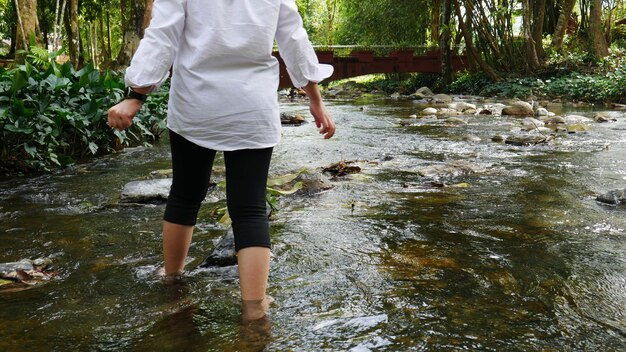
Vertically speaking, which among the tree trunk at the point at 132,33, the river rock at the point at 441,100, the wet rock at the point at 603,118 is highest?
the tree trunk at the point at 132,33

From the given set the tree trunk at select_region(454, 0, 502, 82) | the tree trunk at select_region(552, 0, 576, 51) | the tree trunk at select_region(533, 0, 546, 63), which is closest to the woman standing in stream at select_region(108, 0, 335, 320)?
the tree trunk at select_region(454, 0, 502, 82)

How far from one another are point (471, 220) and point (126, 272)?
6.79 feet

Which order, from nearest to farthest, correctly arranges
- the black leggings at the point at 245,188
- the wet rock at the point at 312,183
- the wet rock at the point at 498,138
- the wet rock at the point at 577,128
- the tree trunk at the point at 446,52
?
the black leggings at the point at 245,188, the wet rock at the point at 312,183, the wet rock at the point at 498,138, the wet rock at the point at 577,128, the tree trunk at the point at 446,52

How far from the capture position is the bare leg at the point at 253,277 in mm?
2154

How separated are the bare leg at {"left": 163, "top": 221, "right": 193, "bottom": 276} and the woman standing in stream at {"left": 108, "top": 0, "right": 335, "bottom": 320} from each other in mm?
409

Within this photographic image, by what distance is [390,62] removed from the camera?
2316 centimetres

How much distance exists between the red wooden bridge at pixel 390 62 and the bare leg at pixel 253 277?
20.8 meters

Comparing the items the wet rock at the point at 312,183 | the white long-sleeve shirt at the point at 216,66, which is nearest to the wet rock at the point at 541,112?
the wet rock at the point at 312,183

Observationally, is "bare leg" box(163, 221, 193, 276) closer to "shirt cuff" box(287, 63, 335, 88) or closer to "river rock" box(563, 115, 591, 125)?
"shirt cuff" box(287, 63, 335, 88)

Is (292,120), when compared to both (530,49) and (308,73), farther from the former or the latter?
(530,49)

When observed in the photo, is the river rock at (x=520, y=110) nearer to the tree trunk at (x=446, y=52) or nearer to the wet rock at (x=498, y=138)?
the wet rock at (x=498, y=138)

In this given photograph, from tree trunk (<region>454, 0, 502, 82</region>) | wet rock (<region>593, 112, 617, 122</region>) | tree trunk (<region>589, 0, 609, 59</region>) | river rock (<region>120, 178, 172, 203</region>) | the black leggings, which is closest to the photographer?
the black leggings

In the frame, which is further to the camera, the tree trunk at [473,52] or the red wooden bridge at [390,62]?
the red wooden bridge at [390,62]

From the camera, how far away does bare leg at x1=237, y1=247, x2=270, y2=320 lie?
215 cm
